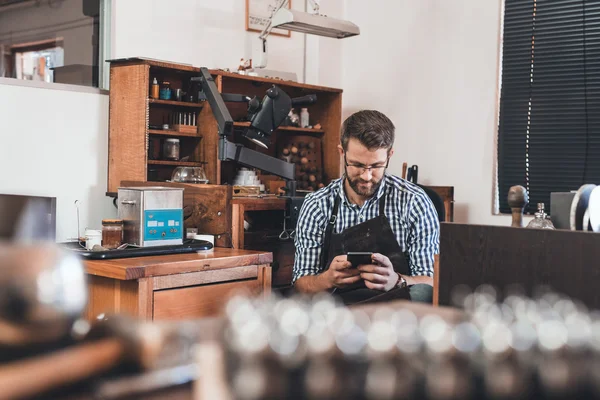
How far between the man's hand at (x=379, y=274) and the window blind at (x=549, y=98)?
2.65 metres

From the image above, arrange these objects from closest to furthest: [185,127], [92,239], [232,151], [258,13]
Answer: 1. [92,239]
2. [232,151]
3. [185,127]
4. [258,13]

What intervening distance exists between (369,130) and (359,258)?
2.10 ft

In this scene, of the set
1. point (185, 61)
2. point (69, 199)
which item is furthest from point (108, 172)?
point (185, 61)

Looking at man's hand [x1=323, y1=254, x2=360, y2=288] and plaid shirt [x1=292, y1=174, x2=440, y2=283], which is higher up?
plaid shirt [x1=292, y1=174, x2=440, y2=283]

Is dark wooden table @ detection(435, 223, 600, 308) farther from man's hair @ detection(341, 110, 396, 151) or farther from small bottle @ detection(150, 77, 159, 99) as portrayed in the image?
small bottle @ detection(150, 77, 159, 99)

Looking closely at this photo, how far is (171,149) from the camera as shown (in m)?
4.68

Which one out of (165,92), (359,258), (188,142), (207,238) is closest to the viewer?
(359,258)

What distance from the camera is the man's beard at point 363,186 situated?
3.13 meters

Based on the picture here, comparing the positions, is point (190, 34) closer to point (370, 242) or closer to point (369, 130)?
point (369, 130)

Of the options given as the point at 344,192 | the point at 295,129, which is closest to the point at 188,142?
the point at 295,129

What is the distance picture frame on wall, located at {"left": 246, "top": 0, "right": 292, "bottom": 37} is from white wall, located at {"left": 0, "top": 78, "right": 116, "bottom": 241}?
1.45m

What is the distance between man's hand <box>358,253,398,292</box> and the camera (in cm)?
272

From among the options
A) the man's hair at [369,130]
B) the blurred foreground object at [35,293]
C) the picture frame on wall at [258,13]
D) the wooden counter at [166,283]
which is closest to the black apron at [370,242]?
the man's hair at [369,130]

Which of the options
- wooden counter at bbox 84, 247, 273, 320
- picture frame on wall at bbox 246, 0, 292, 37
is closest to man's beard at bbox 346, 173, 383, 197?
wooden counter at bbox 84, 247, 273, 320
